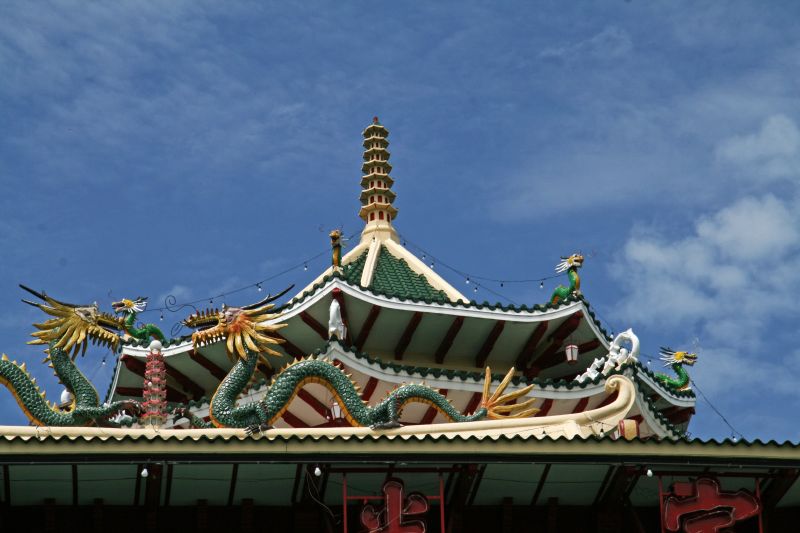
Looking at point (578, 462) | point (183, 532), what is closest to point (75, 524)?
point (183, 532)

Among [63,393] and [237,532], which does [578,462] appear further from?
[63,393]

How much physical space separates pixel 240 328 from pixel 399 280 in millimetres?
9472

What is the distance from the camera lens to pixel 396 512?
19.8 metres

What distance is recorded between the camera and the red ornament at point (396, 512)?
64.7 feet

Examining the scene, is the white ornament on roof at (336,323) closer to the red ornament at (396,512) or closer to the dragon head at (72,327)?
the dragon head at (72,327)

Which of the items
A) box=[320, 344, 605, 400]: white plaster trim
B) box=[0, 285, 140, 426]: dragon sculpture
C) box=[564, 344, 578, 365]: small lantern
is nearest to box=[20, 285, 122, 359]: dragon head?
box=[0, 285, 140, 426]: dragon sculpture

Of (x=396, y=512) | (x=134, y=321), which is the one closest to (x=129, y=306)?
(x=134, y=321)

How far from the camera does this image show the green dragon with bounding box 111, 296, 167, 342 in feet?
105

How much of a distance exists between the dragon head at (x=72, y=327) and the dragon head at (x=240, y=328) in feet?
9.03

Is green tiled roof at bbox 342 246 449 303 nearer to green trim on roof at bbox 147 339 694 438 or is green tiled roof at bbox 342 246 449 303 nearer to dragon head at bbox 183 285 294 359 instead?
green trim on roof at bbox 147 339 694 438

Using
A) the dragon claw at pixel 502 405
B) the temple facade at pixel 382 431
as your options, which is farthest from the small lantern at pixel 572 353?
the dragon claw at pixel 502 405

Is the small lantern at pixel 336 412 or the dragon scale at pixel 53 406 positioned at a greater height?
the small lantern at pixel 336 412

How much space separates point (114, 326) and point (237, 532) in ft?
34.9

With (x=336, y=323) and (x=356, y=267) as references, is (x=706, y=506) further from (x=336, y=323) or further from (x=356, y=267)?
(x=356, y=267)
